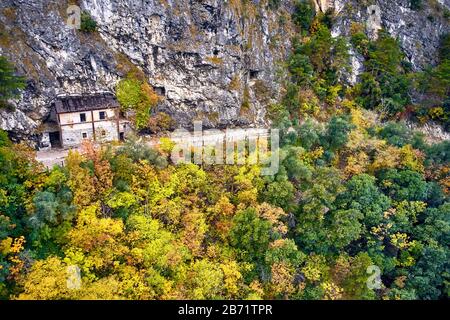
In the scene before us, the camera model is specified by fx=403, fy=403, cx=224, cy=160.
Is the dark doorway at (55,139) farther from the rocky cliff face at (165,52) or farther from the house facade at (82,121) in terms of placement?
the rocky cliff face at (165,52)

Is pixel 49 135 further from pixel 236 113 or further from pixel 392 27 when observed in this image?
pixel 392 27

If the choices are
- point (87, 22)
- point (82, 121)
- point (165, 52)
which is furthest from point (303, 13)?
point (82, 121)

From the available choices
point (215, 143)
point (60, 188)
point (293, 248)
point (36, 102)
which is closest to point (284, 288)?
point (293, 248)

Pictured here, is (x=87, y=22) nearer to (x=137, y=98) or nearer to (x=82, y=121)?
(x=137, y=98)

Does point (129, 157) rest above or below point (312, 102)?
below

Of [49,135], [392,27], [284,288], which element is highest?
[392,27]

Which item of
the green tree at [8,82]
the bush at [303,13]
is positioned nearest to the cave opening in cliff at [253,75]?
the bush at [303,13]

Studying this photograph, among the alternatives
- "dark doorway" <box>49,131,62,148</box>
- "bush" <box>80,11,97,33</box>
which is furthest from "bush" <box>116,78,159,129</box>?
"dark doorway" <box>49,131,62,148</box>
